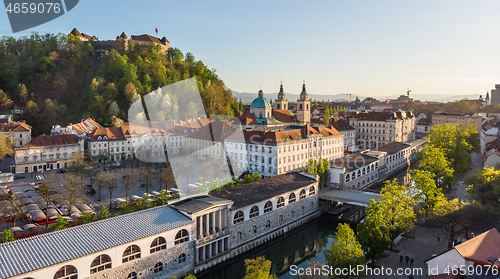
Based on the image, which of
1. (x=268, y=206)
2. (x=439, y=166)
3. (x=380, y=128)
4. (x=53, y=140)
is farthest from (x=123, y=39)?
(x=439, y=166)

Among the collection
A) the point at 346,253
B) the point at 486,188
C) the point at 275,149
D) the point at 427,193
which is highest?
the point at 275,149

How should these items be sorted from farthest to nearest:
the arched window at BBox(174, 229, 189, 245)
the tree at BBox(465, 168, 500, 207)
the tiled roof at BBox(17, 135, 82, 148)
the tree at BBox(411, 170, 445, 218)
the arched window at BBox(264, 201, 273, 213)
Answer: the tiled roof at BBox(17, 135, 82, 148) < the arched window at BBox(264, 201, 273, 213) < the tree at BBox(465, 168, 500, 207) < the tree at BBox(411, 170, 445, 218) < the arched window at BBox(174, 229, 189, 245)

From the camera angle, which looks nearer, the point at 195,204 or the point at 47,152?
the point at 195,204

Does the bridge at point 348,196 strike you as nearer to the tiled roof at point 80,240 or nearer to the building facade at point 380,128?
the tiled roof at point 80,240

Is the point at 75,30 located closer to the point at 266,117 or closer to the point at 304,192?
the point at 266,117

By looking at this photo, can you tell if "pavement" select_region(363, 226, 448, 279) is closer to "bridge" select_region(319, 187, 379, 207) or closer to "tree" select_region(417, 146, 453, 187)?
"bridge" select_region(319, 187, 379, 207)

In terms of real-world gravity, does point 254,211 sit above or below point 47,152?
below

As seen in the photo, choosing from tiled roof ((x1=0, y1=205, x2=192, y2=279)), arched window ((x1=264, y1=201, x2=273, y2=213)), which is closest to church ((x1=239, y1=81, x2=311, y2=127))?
arched window ((x1=264, y1=201, x2=273, y2=213))

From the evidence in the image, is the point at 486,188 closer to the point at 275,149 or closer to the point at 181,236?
the point at 275,149
